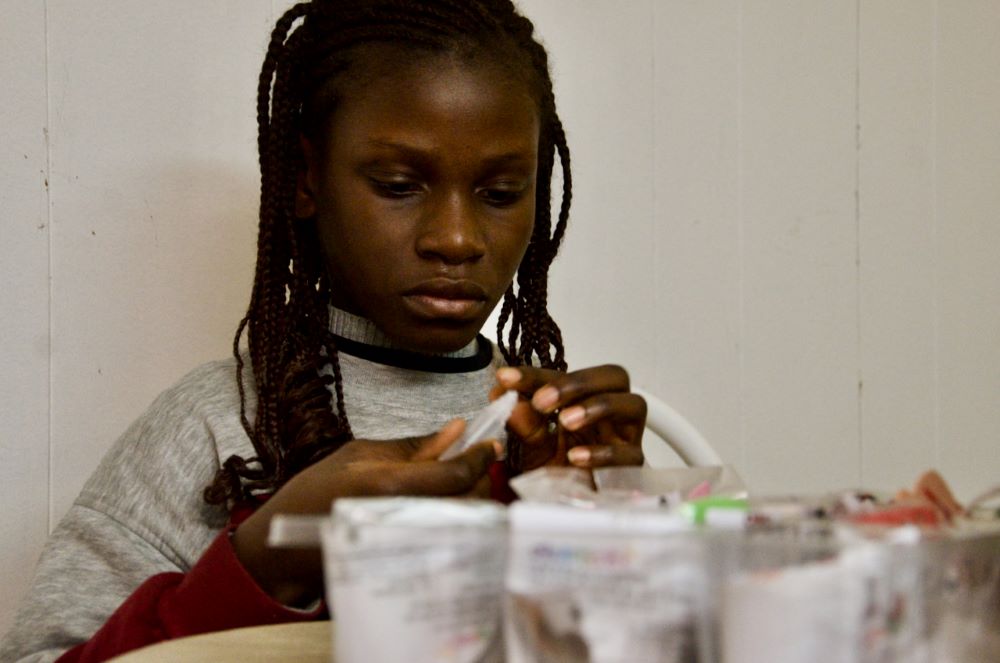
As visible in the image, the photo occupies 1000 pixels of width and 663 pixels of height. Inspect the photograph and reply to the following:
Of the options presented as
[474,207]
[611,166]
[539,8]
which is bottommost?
[474,207]

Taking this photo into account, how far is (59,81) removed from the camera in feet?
3.82

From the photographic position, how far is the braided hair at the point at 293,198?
0.89 m

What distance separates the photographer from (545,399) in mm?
645

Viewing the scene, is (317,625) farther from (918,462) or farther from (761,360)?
(918,462)

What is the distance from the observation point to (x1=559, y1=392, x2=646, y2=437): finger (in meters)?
0.66

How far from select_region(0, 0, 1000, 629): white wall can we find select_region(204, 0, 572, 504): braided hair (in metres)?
0.24

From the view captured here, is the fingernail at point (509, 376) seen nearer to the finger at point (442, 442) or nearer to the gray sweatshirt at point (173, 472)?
the finger at point (442, 442)

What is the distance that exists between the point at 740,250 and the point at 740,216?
45 millimetres

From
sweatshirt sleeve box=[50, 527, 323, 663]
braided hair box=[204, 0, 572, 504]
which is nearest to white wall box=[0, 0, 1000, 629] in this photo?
braided hair box=[204, 0, 572, 504]

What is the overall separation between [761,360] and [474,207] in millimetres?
742

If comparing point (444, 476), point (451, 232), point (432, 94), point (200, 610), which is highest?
point (432, 94)

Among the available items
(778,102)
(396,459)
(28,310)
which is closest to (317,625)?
(396,459)

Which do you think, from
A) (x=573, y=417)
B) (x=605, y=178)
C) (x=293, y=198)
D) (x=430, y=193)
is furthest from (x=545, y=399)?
(x=605, y=178)

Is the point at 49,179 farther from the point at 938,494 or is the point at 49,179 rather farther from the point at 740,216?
the point at 938,494
